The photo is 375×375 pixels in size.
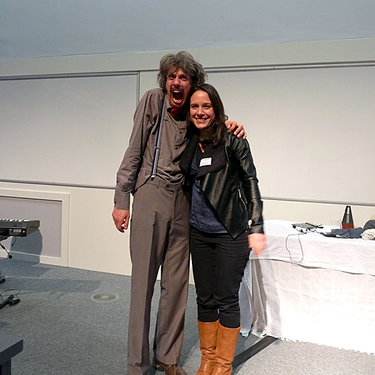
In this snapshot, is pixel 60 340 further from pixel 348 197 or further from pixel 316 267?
pixel 348 197

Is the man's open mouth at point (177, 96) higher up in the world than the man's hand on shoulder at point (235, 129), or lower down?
higher up

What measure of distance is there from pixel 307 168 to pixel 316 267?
122cm

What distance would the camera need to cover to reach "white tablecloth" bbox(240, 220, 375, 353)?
235 cm

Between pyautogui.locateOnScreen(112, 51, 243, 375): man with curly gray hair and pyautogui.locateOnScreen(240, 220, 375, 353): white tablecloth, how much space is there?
853 mm

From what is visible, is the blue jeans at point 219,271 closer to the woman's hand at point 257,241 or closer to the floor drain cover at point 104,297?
the woman's hand at point 257,241

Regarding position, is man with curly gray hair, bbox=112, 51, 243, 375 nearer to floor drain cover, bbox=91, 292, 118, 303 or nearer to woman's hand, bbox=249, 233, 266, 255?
woman's hand, bbox=249, 233, 266, 255

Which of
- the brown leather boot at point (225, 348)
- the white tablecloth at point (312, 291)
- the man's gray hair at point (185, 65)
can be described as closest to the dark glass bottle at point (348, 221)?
the white tablecloth at point (312, 291)

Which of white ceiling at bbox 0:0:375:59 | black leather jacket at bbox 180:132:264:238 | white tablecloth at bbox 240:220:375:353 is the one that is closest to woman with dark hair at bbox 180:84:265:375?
black leather jacket at bbox 180:132:264:238

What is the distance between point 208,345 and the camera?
1.98 meters

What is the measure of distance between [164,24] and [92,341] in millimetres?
2698

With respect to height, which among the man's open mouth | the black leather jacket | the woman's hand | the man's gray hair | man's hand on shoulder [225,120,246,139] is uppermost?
the man's gray hair

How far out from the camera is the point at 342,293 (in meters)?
2.39

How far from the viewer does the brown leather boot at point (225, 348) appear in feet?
6.27

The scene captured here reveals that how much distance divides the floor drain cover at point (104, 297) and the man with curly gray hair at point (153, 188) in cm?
136
